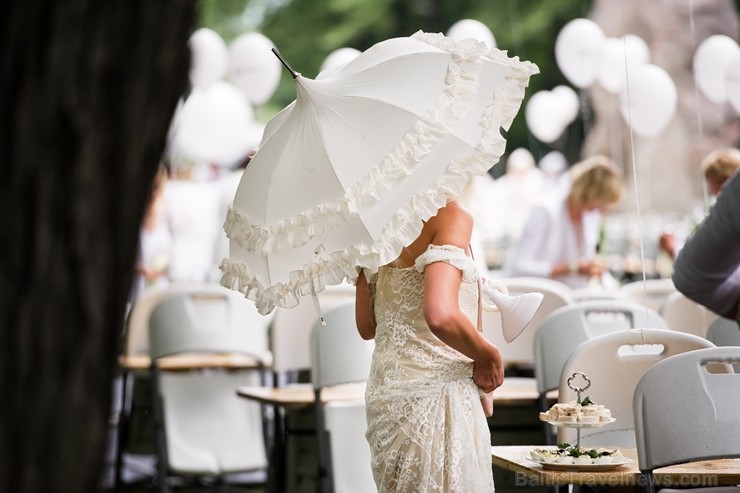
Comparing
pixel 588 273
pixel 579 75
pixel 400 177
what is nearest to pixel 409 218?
pixel 400 177

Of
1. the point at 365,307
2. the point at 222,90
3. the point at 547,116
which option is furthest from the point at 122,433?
the point at 547,116

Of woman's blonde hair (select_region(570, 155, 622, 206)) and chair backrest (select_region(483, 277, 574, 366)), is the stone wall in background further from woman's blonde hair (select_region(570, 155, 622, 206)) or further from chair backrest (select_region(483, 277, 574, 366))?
chair backrest (select_region(483, 277, 574, 366))

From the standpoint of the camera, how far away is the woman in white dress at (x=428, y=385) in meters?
3.26

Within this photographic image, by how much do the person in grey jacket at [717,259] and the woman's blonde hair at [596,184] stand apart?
405cm

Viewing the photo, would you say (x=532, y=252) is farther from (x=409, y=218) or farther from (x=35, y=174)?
(x=35, y=174)

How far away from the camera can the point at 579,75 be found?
10859 millimetres

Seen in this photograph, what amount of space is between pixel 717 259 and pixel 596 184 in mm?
4377

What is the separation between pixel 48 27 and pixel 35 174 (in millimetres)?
199

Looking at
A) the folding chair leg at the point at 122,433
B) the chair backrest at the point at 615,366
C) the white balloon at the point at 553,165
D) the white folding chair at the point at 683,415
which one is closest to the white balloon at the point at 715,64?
the chair backrest at the point at 615,366

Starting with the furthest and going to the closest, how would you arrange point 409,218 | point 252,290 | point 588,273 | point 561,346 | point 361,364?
1. point 588,273
2. point 361,364
3. point 561,346
4. point 252,290
5. point 409,218

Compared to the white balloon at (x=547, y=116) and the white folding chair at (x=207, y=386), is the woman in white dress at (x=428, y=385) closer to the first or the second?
the white folding chair at (x=207, y=386)

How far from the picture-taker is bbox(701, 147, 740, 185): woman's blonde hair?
21.4 feet

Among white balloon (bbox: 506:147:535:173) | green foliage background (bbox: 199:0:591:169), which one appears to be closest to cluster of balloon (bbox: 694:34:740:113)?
white balloon (bbox: 506:147:535:173)

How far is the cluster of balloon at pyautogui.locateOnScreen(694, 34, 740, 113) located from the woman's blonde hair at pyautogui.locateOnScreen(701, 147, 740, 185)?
814 millimetres
